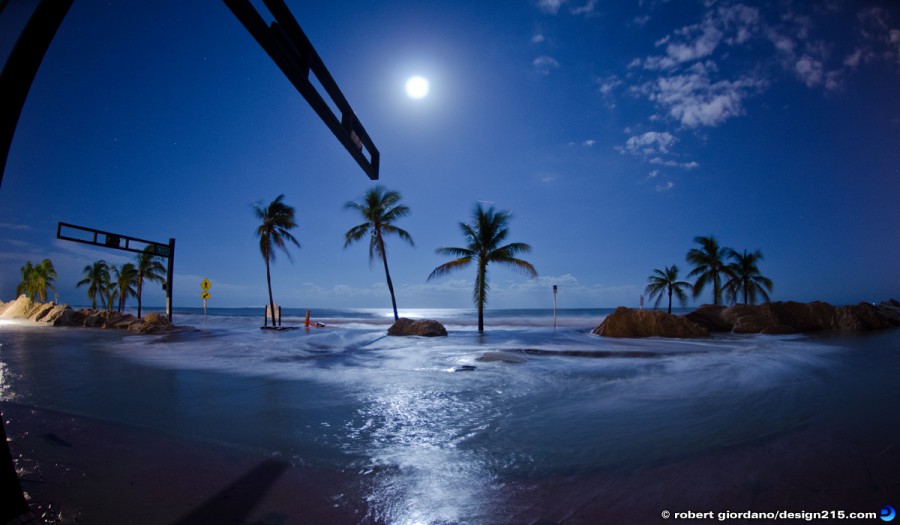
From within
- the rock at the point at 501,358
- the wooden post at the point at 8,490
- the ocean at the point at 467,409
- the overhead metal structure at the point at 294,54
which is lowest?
the rock at the point at 501,358

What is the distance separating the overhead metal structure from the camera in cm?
321

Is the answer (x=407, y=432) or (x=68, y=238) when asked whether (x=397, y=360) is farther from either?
(x=68, y=238)

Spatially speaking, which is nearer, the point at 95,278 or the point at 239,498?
the point at 239,498

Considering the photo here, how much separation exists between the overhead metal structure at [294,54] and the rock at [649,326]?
14424mm

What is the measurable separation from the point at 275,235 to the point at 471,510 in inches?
1084

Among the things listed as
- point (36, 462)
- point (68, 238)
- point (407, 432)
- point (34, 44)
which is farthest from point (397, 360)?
point (68, 238)

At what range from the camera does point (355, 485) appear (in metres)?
2.20

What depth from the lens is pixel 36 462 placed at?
7.79 ft

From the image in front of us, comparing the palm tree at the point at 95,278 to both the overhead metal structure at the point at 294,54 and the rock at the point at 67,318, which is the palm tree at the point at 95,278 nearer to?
the rock at the point at 67,318

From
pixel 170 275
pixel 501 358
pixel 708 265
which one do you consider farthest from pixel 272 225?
pixel 708 265

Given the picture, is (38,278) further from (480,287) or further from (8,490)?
(8,490)

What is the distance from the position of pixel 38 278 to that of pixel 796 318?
71.6 m

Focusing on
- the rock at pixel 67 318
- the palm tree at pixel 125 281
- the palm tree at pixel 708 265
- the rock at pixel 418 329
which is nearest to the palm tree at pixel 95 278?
the palm tree at pixel 125 281

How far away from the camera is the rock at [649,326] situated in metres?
14.5
